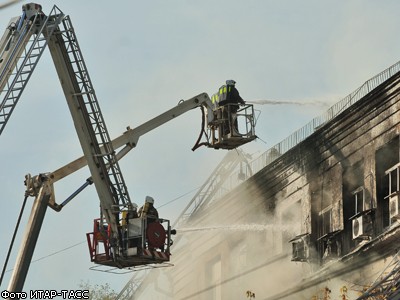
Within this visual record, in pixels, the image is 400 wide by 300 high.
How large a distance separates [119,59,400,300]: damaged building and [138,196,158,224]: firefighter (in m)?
6.24

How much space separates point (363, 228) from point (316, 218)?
3848mm

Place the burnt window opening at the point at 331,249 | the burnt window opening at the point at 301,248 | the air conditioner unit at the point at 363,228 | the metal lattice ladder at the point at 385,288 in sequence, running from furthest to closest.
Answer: the burnt window opening at the point at 301,248
the burnt window opening at the point at 331,249
the air conditioner unit at the point at 363,228
the metal lattice ladder at the point at 385,288

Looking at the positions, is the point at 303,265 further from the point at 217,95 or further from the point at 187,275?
the point at 187,275

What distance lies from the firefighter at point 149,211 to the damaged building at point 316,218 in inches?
246

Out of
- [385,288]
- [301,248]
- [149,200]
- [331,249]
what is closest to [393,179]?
[331,249]

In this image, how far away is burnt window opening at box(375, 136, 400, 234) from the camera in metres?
40.2

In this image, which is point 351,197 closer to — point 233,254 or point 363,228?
point 363,228

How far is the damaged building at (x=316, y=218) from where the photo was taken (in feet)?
132

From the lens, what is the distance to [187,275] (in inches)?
2138

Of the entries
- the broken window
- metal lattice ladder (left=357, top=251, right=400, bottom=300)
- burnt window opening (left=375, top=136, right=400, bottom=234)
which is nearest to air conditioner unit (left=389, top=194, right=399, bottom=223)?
the broken window

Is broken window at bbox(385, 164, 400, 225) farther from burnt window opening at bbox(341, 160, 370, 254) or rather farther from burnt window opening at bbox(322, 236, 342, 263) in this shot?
burnt window opening at bbox(322, 236, 342, 263)

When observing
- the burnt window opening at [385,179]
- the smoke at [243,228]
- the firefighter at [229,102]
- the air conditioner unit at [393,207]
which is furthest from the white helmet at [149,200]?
the smoke at [243,228]

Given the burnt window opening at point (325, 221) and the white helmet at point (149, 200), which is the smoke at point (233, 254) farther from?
the white helmet at point (149, 200)

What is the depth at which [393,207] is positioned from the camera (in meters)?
39.5
